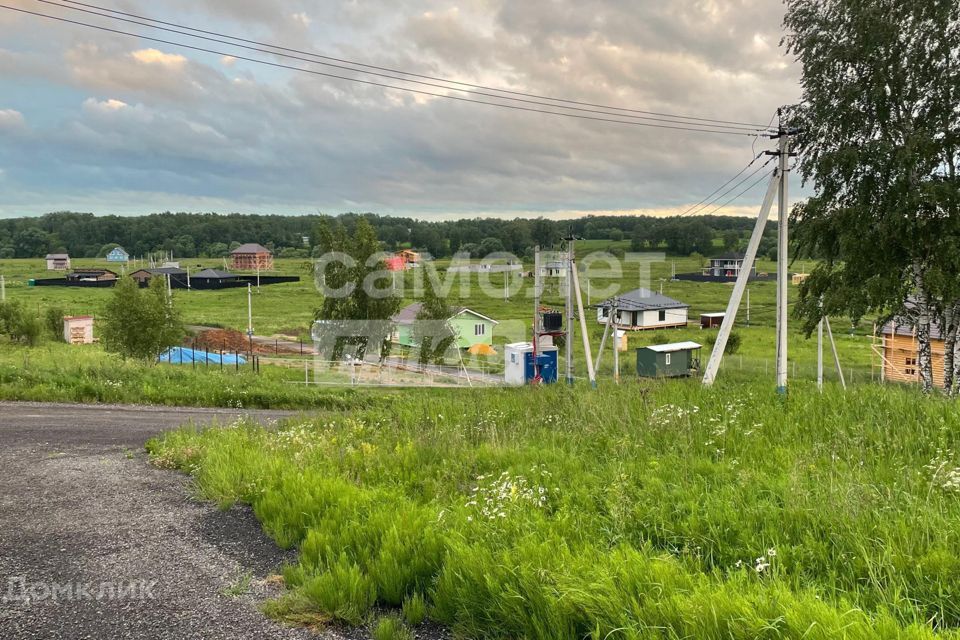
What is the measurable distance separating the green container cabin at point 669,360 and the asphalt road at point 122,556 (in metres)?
29.1

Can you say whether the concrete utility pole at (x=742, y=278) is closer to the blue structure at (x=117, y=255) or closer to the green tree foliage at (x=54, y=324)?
the green tree foliage at (x=54, y=324)

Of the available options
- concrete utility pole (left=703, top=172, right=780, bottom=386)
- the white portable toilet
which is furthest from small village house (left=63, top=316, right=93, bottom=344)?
concrete utility pole (left=703, top=172, right=780, bottom=386)

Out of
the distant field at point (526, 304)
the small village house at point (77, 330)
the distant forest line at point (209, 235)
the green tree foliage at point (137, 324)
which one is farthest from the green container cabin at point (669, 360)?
the distant forest line at point (209, 235)

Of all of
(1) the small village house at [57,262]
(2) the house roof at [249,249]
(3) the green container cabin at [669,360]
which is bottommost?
(3) the green container cabin at [669,360]

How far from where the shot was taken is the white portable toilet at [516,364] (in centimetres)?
2898

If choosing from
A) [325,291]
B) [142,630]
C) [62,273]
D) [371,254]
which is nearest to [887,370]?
[371,254]

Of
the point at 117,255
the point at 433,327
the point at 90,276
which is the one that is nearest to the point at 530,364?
the point at 433,327

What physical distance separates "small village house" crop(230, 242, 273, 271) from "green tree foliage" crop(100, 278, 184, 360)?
8170cm

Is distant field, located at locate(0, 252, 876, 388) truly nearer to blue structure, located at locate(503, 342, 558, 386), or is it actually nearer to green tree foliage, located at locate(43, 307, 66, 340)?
blue structure, located at locate(503, 342, 558, 386)

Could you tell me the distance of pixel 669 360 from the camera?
3206 centimetres

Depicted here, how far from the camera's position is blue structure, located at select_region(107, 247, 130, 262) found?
12742 cm

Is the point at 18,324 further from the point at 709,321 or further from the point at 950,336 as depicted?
the point at 709,321

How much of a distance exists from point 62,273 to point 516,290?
79762 mm

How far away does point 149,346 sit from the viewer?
82.2 ft
